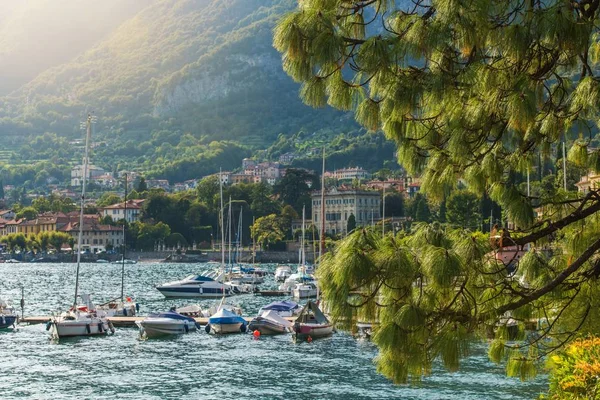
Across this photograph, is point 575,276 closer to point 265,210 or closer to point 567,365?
point 567,365

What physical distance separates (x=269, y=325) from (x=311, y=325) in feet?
9.53

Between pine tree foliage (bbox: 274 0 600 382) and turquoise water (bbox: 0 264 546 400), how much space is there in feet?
48.7

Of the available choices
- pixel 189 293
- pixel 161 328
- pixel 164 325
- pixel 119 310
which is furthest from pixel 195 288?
pixel 161 328

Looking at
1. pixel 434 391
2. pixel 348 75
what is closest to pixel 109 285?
pixel 434 391

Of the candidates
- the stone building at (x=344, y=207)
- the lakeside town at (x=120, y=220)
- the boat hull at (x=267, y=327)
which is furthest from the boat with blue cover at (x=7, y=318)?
the stone building at (x=344, y=207)

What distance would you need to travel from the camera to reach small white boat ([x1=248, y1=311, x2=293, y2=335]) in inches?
1537

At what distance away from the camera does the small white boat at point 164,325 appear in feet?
125

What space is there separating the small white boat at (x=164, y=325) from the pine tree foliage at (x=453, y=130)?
101 ft

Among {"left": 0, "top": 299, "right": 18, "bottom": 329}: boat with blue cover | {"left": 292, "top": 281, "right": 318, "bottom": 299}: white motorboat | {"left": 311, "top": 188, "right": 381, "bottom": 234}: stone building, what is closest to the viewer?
{"left": 0, "top": 299, "right": 18, "bottom": 329}: boat with blue cover

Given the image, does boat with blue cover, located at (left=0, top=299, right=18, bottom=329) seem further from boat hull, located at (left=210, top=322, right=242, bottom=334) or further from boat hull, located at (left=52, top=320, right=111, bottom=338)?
boat hull, located at (left=210, top=322, right=242, bottom=334)

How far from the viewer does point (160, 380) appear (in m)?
27.3

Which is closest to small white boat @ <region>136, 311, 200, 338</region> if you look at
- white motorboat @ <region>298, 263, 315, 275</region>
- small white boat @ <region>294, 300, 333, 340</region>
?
small white boat @ <region>294, 300, 333, 340</region>

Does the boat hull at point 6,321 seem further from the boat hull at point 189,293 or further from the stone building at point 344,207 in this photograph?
the stone building at point 344,207

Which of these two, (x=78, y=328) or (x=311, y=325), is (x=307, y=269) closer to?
(x=78, y=328)
